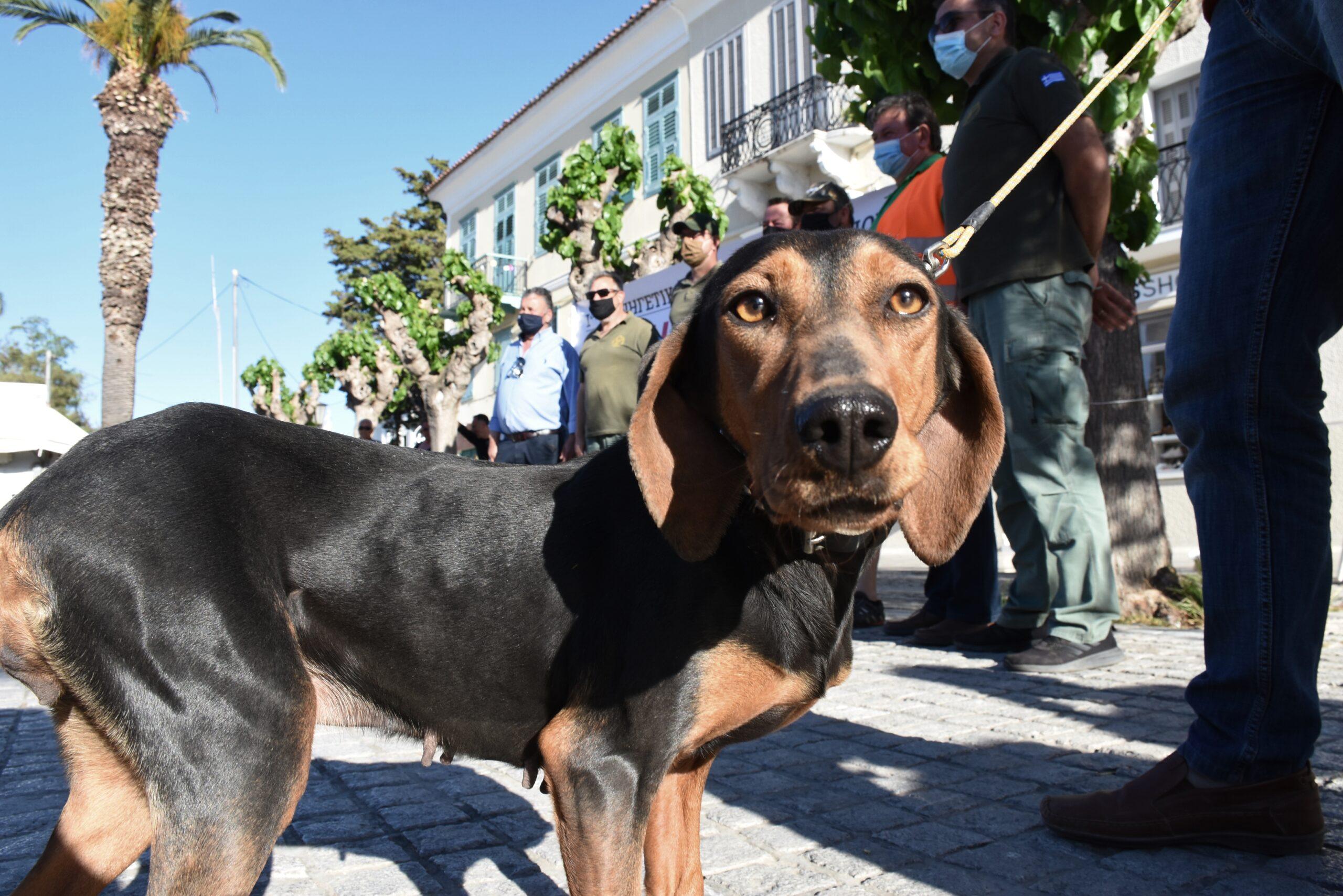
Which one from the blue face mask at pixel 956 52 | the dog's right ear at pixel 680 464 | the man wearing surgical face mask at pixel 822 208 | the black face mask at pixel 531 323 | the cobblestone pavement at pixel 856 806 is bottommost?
the cobblestone pavement at pixel 856 806

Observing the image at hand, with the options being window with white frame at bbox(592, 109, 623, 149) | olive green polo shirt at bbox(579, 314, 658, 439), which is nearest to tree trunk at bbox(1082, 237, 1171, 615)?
olive green polo shirt at bbox(579, 314, 658, 439)

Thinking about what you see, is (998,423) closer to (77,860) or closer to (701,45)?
(77,860)

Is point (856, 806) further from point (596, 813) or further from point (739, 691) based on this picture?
point (596, 813)

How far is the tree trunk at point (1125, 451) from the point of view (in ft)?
21.9

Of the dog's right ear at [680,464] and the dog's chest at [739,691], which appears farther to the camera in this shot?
the dog's chest at [739,691]

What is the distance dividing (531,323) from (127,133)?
1576 cm

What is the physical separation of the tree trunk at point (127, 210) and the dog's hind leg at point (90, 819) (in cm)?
1972

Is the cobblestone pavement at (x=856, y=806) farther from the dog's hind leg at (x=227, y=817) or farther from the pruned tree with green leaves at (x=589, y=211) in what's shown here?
the pruned tree with green leaves at (x=589, y=211)

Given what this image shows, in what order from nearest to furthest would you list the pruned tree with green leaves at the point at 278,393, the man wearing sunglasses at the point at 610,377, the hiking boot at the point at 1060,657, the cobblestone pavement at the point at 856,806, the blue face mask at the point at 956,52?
the cobblestone pavement at the point at 856,806 < the hiking boot at the point at 1060,657 < the blue face mask at the point at 956,52 < the man wearing sunglasses at the point at 610,377 < the pruned tree with green leaves at the point at 278,393

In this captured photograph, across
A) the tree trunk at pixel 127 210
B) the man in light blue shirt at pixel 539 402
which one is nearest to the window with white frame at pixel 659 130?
the tree trunk at pixel 127 210

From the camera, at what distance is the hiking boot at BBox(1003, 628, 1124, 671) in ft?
15.2

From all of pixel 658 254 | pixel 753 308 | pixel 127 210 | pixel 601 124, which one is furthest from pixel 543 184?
pixel 753 308

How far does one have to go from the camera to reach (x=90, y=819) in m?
2.23

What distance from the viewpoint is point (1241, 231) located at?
238cm
